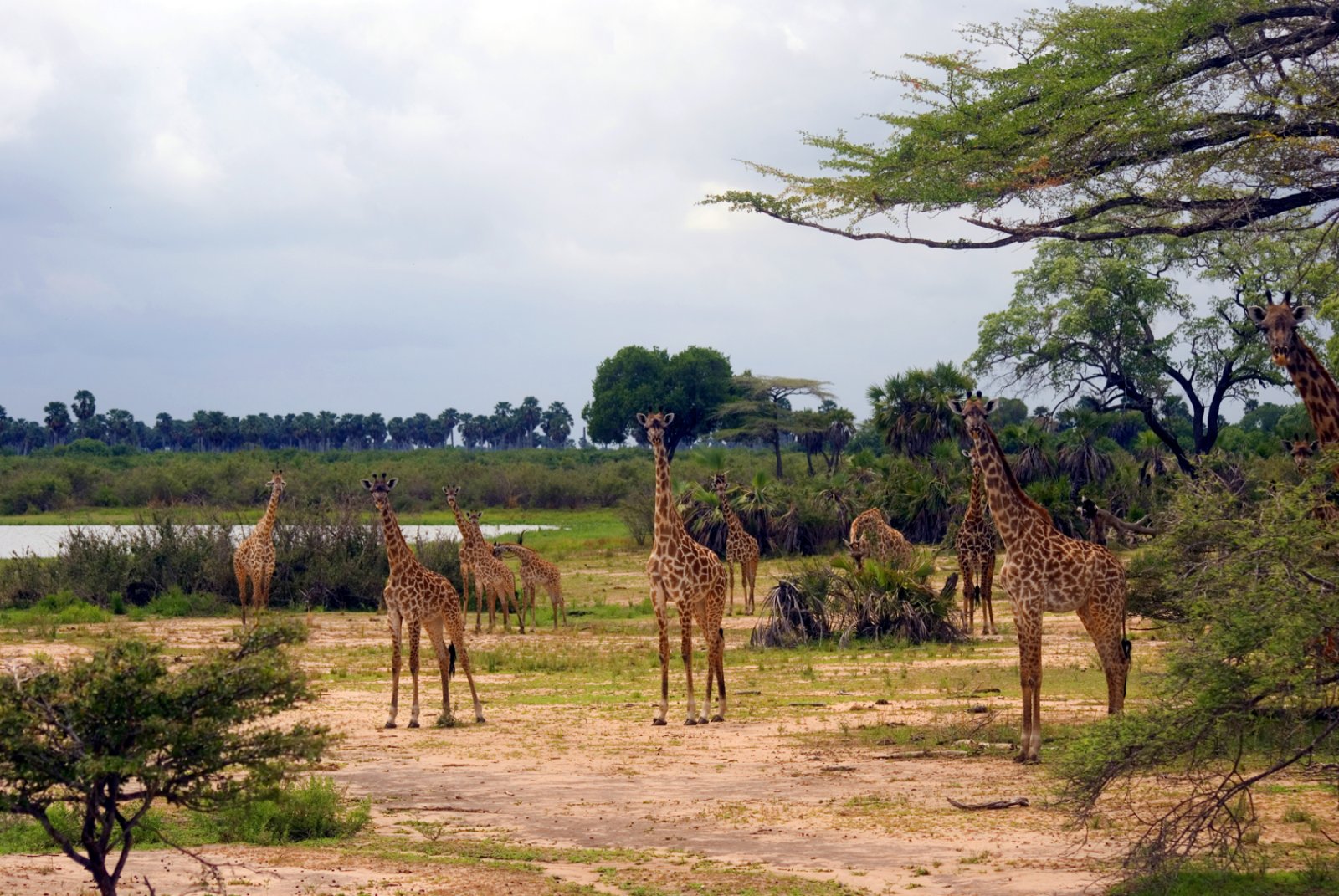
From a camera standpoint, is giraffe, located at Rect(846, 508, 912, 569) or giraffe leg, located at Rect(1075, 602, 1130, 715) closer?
giraffe leg, located at Rect(1075, 602, 1130, 715)

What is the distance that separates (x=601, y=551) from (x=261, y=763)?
117ft

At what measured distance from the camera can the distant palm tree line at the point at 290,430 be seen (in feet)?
421

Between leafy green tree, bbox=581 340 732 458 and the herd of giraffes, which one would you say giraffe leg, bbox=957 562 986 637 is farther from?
leafy green tree, bbox=581 340 732 458

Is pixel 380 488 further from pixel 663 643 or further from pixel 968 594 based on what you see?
pixel 968 594

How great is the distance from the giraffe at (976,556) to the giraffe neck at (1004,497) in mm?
9571

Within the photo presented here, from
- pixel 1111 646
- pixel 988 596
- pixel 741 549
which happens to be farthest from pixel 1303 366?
pixel 741 549

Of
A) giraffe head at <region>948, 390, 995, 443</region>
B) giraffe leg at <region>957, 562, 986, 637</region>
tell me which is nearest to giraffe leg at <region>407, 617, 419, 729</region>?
giraffe head at <region>948, 390, 995, 443</region>

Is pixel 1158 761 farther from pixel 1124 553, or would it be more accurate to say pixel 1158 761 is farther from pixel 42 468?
pixel 42 468

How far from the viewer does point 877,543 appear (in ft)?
84.2

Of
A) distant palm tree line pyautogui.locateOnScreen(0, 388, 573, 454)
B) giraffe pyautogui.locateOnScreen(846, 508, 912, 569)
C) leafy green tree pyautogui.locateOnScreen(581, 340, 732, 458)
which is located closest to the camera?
giraffe pyautogui.locateOnScreen(846, 508, 912, 569)

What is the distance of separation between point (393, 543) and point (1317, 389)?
860 cm

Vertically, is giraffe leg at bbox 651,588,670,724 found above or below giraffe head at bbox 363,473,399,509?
below

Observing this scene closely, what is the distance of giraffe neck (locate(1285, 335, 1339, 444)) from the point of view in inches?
420

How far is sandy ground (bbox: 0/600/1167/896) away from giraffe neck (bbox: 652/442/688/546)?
6.09ft
